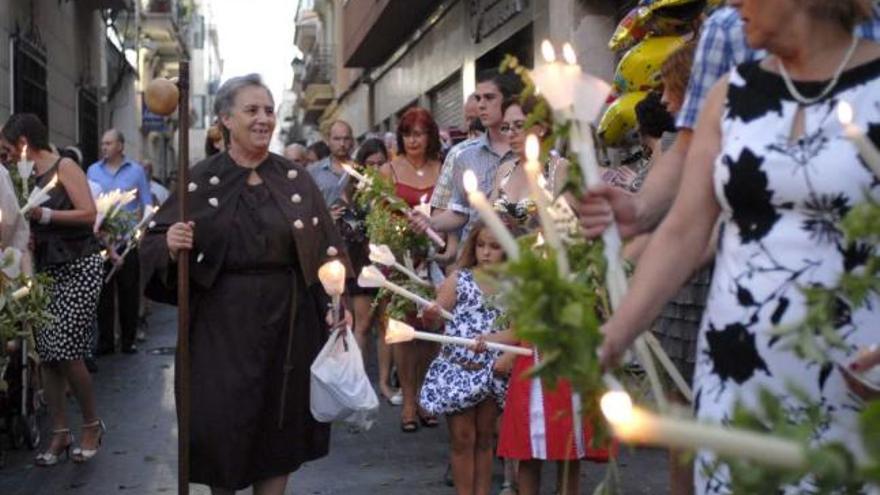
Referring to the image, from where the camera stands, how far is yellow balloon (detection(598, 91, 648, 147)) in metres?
6.48

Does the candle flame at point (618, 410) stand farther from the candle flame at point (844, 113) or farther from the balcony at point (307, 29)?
the balcony at point (307, 29)

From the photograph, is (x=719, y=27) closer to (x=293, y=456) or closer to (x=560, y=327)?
(x=560, y=327)

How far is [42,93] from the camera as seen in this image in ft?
70.1

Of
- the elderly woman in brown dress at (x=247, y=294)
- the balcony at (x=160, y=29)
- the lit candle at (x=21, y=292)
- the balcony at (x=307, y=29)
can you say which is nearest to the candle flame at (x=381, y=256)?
the elderly woman in brown dress at (x=247, y=294)

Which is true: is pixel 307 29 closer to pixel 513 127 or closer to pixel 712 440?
pixel 513 127

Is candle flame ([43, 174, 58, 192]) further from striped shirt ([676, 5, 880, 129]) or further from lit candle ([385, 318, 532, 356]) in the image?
striped shirt ([676, 5, 880, 129])

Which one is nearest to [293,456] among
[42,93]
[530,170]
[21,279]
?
[21,279]

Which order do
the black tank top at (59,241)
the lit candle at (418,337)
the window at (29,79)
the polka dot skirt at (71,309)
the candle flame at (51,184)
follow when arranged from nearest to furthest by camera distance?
the lit candle at (418,337)
the candle flame at (51,184)
the polka dot skirt at (71,309)
the black tank top at (59,241)
the window at (29,79)

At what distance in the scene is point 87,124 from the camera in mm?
26516

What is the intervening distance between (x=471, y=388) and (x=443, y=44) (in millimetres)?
16319

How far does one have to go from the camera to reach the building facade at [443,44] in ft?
43.6

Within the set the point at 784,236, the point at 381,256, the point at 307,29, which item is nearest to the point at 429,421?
the point at 381,256

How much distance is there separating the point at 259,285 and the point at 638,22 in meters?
1.98

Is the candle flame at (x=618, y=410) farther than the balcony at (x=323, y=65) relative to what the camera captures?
No
